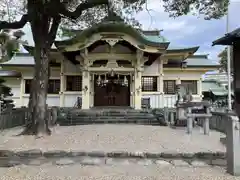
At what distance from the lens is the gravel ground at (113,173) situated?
4.71 m

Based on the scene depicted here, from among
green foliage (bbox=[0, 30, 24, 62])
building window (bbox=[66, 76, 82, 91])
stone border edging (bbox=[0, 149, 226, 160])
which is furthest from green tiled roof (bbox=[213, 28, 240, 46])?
green foliage (bbox=[0, 30, 24, 62])

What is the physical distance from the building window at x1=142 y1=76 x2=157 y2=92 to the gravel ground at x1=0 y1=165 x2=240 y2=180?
460 inches

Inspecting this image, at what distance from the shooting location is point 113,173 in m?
4.98

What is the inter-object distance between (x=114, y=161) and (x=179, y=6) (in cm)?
723

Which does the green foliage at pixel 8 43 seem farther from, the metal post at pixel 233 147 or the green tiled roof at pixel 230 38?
the metal post at pixel 233 147

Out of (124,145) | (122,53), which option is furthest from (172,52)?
(124,145)

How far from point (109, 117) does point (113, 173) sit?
27.3 feet

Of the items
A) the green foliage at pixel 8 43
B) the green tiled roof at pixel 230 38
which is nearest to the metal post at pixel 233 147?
the green tiled roof at pixel 230 38

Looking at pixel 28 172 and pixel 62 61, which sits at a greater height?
pixel 62 61

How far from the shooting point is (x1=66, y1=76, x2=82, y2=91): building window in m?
17.0

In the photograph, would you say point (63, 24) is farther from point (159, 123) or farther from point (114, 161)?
point (114, 161)

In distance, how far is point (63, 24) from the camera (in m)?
13.1

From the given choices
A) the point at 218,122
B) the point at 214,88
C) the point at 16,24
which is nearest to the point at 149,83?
the point at 218,122

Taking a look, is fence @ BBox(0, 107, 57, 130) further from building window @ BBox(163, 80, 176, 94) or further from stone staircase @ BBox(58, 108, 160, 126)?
building window @ BBox(163, 80, 176, 94)
